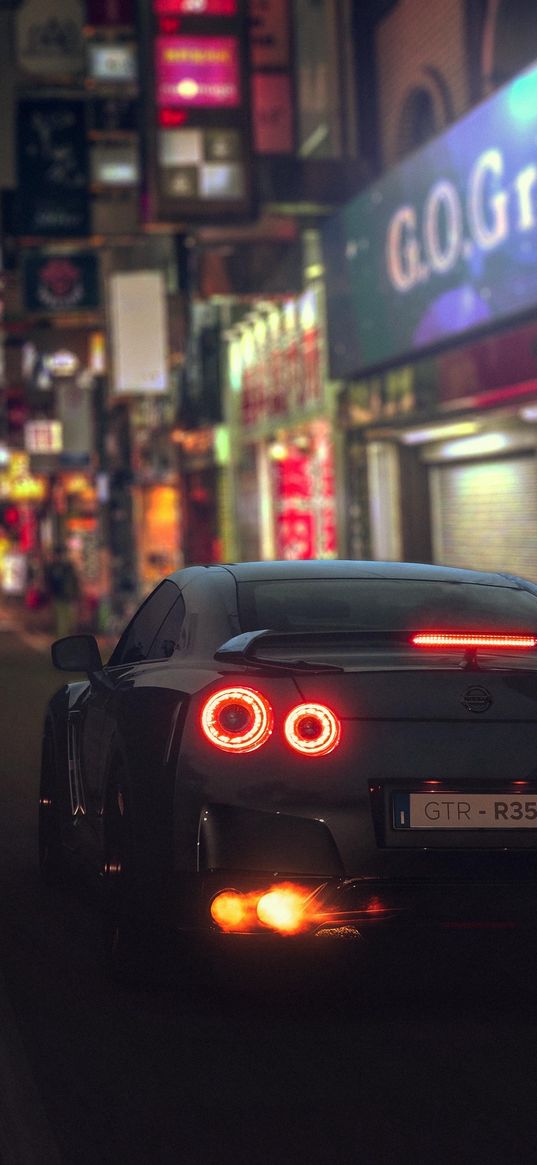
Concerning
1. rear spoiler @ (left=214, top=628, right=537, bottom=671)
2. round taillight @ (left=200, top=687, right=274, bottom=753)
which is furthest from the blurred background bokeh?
round taillight @ (left=200, top=687, right=274, bottom=753)

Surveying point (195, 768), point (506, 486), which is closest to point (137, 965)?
point (195, 768)

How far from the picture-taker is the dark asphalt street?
452cm

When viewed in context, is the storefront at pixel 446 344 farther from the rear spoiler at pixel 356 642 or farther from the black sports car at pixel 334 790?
the black sports car at pixel 334 790

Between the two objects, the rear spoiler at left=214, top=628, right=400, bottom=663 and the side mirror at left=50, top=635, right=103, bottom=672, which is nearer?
the rear spoiler at left=214, top=628, right=400, bottom=663

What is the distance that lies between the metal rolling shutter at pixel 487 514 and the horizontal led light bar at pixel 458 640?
47.0 feet

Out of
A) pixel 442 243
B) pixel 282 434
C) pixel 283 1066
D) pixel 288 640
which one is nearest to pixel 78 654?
pixel 288 640

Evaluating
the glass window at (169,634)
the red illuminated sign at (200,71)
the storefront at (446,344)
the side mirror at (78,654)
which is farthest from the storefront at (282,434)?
the glass window at (169,634)

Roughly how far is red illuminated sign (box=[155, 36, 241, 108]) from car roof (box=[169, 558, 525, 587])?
17.3 metres

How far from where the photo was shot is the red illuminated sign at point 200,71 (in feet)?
77.8

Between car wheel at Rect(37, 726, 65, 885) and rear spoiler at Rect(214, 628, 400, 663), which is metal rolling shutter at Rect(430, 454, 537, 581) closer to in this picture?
car wheel at Rect(37, 726, 65, 885)

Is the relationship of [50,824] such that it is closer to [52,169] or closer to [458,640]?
[458,640]

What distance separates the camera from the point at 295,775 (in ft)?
18.7

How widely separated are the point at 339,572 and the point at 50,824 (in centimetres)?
191

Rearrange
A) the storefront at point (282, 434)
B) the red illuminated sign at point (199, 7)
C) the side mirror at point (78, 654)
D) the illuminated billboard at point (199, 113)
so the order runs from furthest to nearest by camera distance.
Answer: the storefront at point (282, 434) → the red illuminated sign at point (199, 7) → the illuminated billboard at point (199, 113) → the side mirror at point (78, 654)
